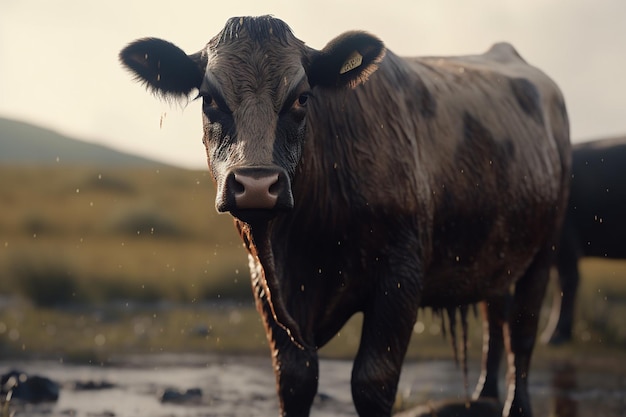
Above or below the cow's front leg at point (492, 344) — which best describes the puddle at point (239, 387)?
below

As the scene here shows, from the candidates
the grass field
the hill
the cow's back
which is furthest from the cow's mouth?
the hill

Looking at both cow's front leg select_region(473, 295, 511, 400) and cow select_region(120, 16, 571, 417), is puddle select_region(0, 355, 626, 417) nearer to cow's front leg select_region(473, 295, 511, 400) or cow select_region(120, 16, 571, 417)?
cow's front leg select_region(473, 295, 511, 400)

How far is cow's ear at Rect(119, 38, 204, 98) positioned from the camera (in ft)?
14.9

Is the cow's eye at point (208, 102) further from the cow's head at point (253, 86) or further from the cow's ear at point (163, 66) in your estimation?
the cow's ear at point (163, 66)

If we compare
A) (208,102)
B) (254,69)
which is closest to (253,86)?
(254,69)

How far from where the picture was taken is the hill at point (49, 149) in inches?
2911

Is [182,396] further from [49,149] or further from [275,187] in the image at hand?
[49,149]

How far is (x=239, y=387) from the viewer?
8352mm

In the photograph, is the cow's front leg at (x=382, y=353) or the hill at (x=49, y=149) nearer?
the cow's front leg at (x=382, y=353)

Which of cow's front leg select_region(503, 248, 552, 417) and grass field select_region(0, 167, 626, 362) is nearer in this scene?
cow's front leg select_region(503, 248, 552, 417)

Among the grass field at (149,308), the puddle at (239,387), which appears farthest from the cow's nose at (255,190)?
the puddle at (239,387)

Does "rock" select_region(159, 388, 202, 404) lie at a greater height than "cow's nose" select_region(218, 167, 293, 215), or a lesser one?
lesser

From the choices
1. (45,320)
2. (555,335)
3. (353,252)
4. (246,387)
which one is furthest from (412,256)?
(45,320)

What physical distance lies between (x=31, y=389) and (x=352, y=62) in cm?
453
